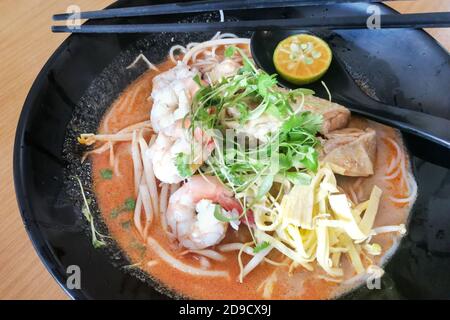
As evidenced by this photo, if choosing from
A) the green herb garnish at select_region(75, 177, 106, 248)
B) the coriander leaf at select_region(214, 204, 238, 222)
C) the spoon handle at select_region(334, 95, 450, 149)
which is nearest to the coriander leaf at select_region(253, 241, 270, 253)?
the coriander leaf at select_region(214, 204, 238, 222)

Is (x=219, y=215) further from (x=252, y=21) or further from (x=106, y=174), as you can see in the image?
(x=252, y=21)

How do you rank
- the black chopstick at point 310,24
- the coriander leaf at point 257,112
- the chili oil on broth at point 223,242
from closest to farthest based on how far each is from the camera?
the black chopstick at point 310,24, the chili oil on broth at point 223,242, the coriander leaf at point 257,112

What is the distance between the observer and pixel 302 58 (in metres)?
1.47

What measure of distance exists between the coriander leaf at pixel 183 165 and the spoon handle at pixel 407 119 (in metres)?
0.58

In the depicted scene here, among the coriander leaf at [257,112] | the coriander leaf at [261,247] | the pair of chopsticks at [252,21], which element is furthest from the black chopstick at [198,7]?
the coriander leaf at [261,247]

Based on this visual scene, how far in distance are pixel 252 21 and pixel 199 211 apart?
1.91 ft

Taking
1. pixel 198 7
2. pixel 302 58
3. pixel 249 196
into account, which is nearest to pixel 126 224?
pixel 249 196

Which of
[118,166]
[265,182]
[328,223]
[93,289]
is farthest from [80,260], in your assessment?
[328,223]

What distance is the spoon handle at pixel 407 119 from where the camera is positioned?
3.96ft

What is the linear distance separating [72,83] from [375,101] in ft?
3.28

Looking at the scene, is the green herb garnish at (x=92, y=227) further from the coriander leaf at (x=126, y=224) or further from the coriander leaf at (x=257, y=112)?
A: the coriander leaf at (x=257, y=112)

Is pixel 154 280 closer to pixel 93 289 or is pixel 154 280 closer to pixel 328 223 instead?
pixel 93 289

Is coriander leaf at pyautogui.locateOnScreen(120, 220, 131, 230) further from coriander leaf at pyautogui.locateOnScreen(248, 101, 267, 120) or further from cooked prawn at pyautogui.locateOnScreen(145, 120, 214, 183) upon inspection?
coriander leaf at pyautogui.locateOnScreen(248, 101, 267, 120)

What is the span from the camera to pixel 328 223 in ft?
3.71
